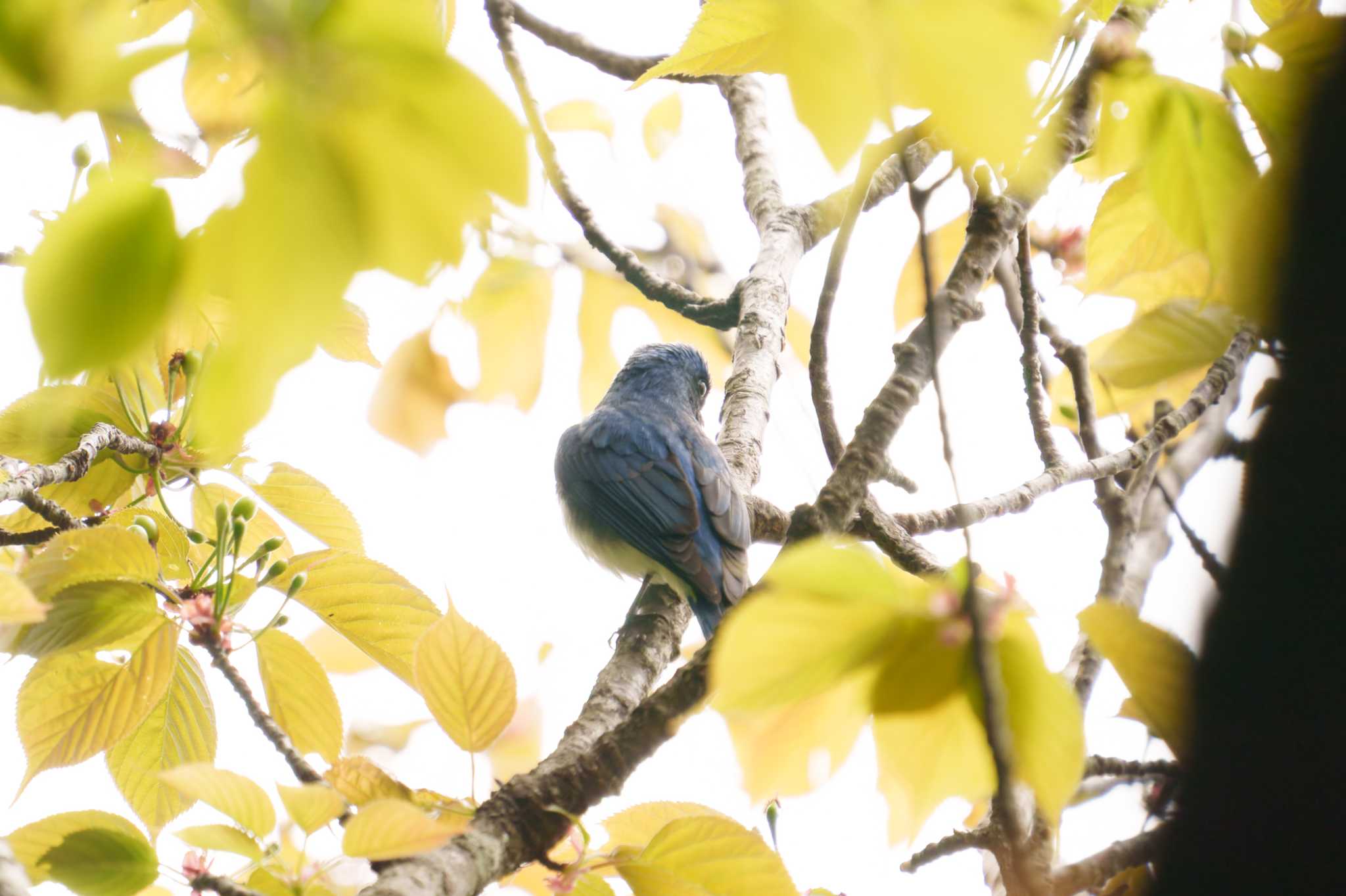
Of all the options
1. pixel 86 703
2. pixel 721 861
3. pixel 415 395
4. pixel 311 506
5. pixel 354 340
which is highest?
pixel 415 395

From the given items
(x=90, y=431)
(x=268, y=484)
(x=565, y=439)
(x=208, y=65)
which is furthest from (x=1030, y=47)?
(x=565, y=439)

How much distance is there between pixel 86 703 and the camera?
4.61ft

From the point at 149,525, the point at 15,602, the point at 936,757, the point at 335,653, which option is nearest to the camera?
the point at 936,757

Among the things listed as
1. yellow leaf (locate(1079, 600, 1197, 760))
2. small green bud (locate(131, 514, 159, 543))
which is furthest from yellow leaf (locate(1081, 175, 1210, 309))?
small green bud (locate(131, 514, 159, 543))

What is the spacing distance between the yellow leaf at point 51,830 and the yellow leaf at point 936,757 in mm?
871

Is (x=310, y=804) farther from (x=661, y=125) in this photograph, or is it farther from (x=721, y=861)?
(x=661, y=125)

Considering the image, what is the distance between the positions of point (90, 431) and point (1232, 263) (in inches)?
69.0

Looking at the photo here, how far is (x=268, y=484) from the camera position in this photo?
1.72 m

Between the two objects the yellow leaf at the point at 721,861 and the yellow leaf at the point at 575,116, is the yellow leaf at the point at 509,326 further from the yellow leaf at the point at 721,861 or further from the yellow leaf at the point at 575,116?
the yellow leaf at the point at 721,861

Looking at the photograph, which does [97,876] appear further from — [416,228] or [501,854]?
[416,228]

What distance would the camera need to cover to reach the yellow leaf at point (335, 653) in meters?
2.09

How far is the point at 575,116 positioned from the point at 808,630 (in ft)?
8.78

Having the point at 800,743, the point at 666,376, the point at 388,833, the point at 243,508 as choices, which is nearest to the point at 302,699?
the point at 243,508

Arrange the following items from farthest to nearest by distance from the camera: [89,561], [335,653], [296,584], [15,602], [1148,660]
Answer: [335,653] < [296,584] < [89,561] < [15,602] < [1148,660]
